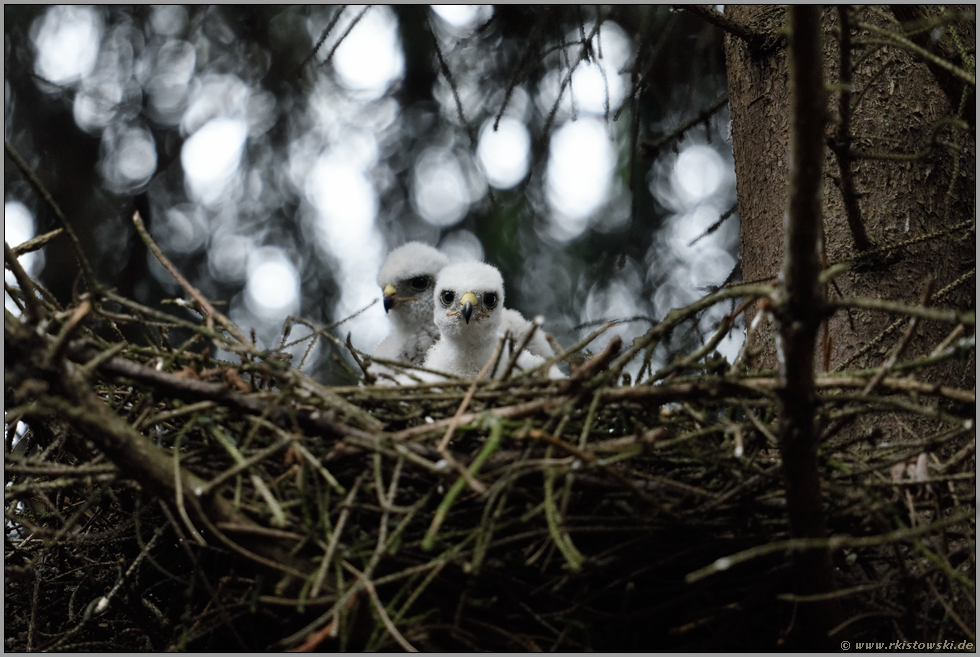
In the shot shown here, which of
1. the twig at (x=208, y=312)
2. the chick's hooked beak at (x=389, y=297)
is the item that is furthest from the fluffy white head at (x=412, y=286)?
the twig at (x=208, y=312)

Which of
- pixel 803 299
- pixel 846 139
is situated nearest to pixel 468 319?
pixel 846 139

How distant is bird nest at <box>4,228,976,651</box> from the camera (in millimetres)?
1794

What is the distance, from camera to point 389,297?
4.79 m

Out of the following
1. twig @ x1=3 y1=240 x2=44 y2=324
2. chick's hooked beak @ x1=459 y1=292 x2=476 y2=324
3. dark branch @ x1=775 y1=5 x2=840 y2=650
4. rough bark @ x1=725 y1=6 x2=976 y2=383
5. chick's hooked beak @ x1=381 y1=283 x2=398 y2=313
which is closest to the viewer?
dark branch @ x1=775 y1=5 x2=840 y2=650

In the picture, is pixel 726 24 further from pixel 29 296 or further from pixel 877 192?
pixel 29 296

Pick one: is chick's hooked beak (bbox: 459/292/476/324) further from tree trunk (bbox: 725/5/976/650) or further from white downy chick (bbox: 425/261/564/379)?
tree trunk (bbox: 725/5/976/650)

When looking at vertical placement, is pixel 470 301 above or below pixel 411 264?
below

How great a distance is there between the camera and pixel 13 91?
5195mm

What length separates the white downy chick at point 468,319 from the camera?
12.6 feet

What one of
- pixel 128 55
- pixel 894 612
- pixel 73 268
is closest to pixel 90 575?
pixel 894 612

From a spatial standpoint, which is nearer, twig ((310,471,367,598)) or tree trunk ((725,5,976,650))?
twig ((310,471,367,598))

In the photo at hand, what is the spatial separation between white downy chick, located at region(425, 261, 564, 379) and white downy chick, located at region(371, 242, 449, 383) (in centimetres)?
71

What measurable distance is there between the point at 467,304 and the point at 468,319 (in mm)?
68

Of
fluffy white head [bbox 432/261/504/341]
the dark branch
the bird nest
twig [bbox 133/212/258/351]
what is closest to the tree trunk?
the bird nest
